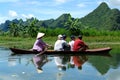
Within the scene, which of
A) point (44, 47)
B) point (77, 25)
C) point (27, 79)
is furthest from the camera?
point (77, 25)

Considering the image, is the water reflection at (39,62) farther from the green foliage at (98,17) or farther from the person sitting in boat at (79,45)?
the green foliage at (98,17)

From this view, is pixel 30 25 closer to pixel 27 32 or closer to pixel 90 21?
pixel 27 32

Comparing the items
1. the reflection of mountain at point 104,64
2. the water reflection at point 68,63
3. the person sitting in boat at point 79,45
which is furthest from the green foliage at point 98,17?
the water reflection at point 68,63

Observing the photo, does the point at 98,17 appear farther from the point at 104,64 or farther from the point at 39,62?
the point at 104,64

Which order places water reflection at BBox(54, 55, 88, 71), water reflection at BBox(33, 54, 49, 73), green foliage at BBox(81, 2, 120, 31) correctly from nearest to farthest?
water reflection at BBox(33, 54, 49, 73) → water reflection at BBox(54, 55, 88, 71) → green foliage at BBox(81, 2, 120, 31)

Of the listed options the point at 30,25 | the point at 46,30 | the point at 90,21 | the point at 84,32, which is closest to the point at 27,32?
the point at 30,25

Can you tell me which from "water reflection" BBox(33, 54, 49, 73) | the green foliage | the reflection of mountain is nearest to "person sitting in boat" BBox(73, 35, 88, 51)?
"water reflection" BBox(33, 54, 49, 73)

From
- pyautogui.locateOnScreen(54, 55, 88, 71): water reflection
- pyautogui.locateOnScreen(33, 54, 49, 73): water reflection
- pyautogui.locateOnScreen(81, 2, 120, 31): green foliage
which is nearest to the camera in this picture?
pyautogui.locateOnScreen(33, 54, 49, 73): water reflection

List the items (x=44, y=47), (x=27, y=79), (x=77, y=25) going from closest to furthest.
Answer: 1. (x=27, y=79)
2. (x=44, y=47)
3. (x=77, y=25)

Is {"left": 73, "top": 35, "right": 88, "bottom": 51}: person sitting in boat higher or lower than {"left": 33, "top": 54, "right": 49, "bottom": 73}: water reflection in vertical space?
higher

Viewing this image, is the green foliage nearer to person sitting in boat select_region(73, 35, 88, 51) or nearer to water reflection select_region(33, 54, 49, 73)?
person sitting in boat select_region(73, 35, 88, 51)

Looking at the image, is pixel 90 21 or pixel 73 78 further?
pixel 90 21

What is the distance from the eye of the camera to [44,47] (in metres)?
17.2

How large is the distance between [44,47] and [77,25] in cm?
3389
